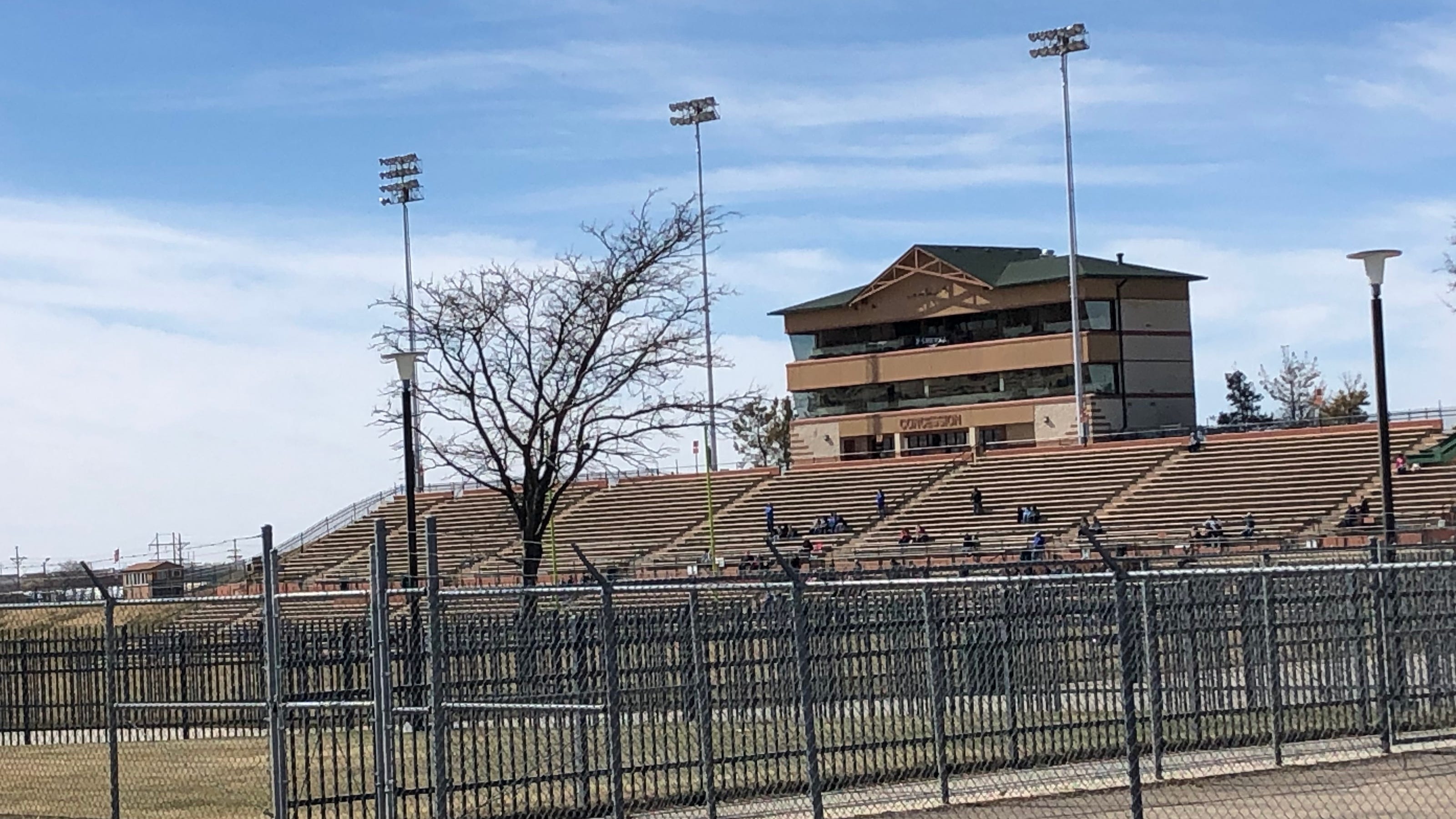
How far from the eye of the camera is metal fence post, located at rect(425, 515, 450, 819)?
11.5m

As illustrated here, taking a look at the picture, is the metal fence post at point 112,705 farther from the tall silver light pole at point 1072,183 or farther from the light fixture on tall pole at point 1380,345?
the tall silver light pole at point 1072,183

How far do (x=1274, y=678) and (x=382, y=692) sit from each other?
22.5 feet

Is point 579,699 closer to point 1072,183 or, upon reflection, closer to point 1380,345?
point 1380,345

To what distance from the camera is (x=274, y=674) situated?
40.7 ft

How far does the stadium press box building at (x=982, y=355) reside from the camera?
7550 cm

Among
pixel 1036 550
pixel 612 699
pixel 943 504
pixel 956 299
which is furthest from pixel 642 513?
pixel 612 699

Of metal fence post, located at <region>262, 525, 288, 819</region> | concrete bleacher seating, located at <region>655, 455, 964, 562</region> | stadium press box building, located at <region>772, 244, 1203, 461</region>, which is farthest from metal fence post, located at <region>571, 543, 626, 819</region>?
stadium press box building, located at <region>772, 244, 1203, 461</region>

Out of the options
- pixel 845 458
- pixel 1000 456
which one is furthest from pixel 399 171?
pixel 1000 456

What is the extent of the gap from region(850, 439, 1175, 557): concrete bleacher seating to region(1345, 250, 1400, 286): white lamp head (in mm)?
25369

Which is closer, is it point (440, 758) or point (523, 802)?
point (440, 758)

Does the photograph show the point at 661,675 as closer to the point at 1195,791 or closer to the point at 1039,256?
the point at 1195,791

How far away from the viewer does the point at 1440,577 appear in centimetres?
1526

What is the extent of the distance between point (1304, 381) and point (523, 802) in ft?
299

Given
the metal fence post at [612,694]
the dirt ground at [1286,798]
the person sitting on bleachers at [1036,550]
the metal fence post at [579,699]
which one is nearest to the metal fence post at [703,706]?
the metal fence post at [579,699]
